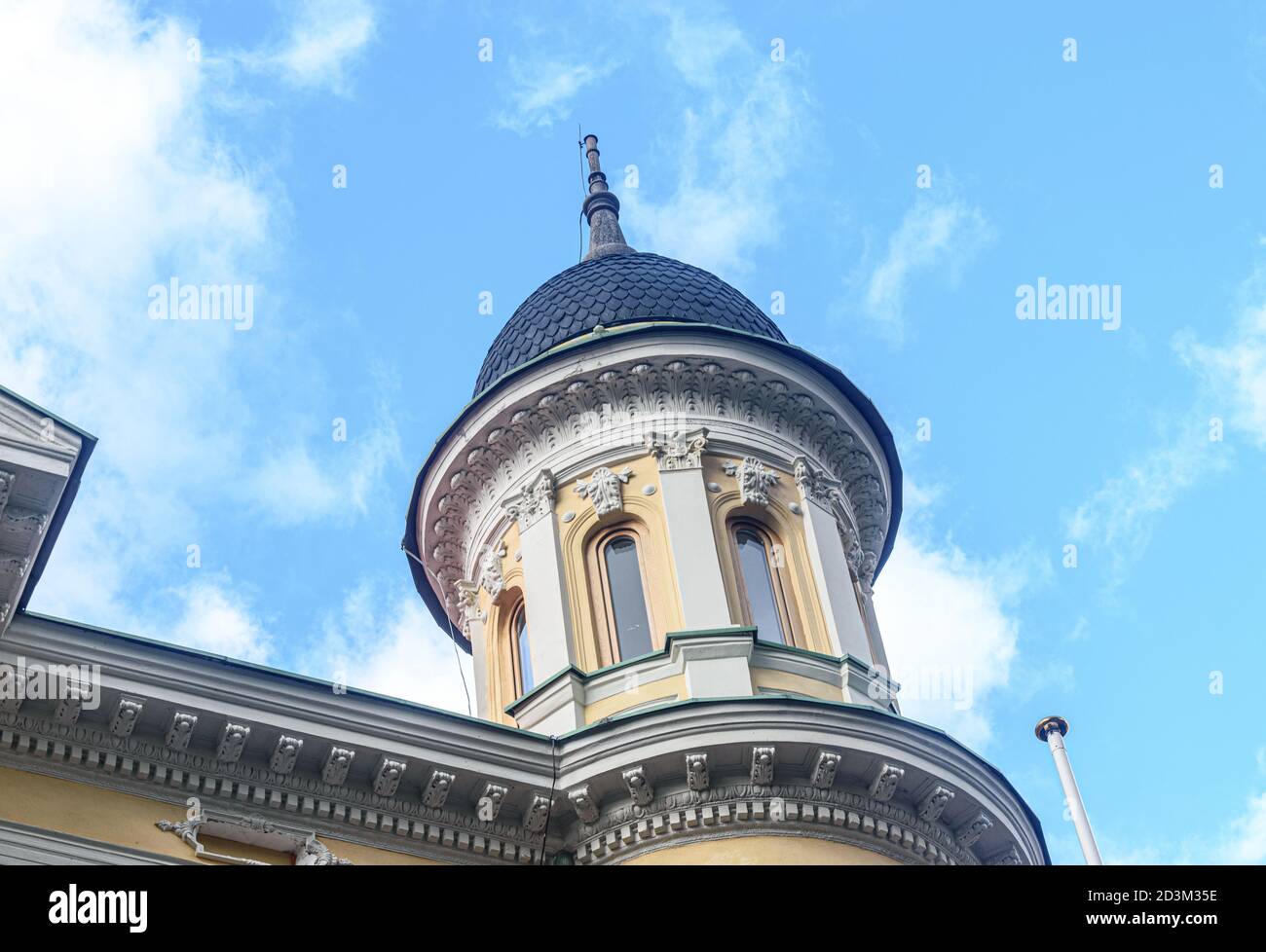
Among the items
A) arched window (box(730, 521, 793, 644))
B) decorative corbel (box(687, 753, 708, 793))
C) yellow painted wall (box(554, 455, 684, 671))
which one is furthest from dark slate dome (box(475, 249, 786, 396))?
decorative corbel (box(687, 753, 708, 793))

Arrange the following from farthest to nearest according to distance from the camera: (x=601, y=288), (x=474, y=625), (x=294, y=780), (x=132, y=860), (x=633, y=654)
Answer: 1. (x=601, y=288)
2. (x=474, y=625)
3. (x=633, y=654)
4. (x=294, y=780)
5. (x=132, y=860)

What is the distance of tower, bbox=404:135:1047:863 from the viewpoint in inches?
662

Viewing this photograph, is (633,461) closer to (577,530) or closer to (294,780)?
(577,530)

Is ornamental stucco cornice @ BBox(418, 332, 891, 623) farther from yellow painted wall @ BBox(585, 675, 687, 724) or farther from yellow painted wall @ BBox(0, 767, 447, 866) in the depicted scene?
yellow painted wall @ BBox(0, 767, 447, 866)

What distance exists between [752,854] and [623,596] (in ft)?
17.7

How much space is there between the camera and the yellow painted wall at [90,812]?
14.4 m

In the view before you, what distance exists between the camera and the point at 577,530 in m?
21.6

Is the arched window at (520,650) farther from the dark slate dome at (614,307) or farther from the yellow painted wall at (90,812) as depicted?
the yellow painted wall at (90,812)

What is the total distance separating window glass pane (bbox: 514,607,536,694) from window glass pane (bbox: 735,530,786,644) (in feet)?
9.54

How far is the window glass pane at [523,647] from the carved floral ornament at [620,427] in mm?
980

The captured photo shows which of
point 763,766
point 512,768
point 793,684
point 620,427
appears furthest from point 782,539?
point 512,768

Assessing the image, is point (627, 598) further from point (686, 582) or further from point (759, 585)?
point (759, 585)
